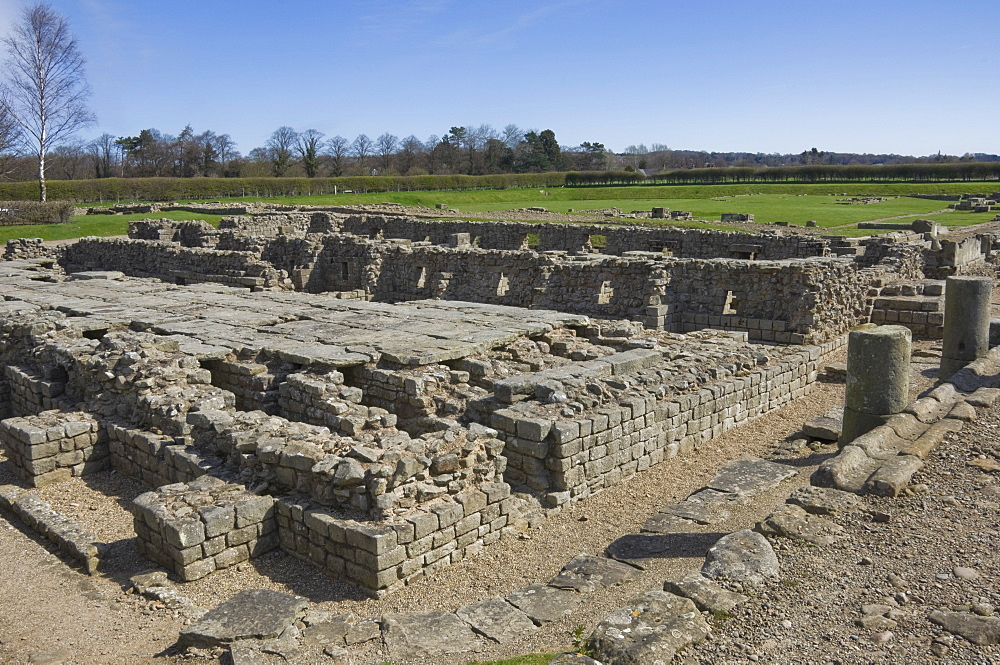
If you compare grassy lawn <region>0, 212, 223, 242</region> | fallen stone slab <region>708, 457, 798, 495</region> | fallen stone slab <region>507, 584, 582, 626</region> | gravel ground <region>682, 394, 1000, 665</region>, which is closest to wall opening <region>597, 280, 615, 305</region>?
fallen stone slab <region>708, 457, 798, 495</region>

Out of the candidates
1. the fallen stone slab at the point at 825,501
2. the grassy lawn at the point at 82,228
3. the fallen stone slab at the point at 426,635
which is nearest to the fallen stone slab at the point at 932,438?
the fallen stone slab at the point at 825,501

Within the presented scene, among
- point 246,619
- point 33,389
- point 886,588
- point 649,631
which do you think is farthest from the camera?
point 33,389

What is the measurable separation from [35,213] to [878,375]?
134ft

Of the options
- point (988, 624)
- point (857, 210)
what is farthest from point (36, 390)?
point (857, 210)

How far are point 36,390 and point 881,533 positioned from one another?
456 inches

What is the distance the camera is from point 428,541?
289 inches

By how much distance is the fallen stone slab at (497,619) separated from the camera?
611 cm

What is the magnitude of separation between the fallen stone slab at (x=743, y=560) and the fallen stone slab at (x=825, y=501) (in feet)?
2.43

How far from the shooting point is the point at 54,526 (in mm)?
8188

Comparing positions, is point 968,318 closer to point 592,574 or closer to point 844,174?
point 592,574

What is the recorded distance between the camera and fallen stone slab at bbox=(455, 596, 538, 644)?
6.11 metres

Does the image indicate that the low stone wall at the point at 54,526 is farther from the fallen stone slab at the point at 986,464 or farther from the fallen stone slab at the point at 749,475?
the fallen stone slab at the point at 986,464

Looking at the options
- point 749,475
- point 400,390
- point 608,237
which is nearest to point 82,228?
point 608,237

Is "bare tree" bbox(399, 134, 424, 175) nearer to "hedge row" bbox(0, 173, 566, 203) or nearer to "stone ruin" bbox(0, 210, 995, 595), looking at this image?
"hedge row" bbox(0, 173, 566, 203)
